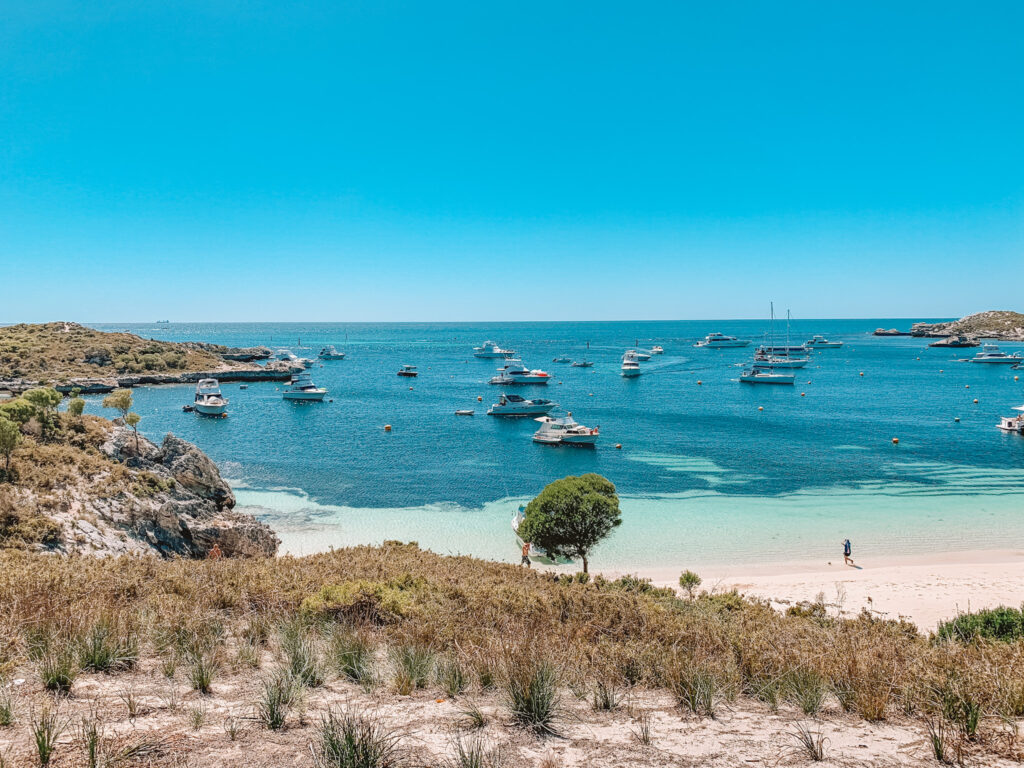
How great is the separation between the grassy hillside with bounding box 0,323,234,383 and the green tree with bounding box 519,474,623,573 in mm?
84363

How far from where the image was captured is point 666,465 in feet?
133

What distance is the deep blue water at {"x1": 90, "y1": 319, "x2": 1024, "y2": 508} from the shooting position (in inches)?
1464

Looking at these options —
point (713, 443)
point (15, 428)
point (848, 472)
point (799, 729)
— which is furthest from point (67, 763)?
point (713, 443)

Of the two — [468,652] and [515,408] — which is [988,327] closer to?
[515,408]

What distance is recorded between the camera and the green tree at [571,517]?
20.8 meters

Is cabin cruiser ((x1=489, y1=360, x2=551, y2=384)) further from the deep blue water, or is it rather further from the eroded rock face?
the eroded rock face

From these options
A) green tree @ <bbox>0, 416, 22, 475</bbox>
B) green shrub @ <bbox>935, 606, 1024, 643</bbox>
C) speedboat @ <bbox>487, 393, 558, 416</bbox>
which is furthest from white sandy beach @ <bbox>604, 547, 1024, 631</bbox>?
speedboat @ <bbox>487, 393, 558, 416</bbox>

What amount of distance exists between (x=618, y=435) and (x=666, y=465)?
10480 mm

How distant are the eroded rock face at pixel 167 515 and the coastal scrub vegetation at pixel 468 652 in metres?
8.49

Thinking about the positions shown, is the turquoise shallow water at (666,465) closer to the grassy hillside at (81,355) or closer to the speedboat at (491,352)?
the grassy hillside at (81,355)

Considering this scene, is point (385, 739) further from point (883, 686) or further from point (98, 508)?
point (98, 508)

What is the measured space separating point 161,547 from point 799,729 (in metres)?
20.4

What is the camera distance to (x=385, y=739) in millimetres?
4809

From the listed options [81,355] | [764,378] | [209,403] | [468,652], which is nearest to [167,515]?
[468,652]
